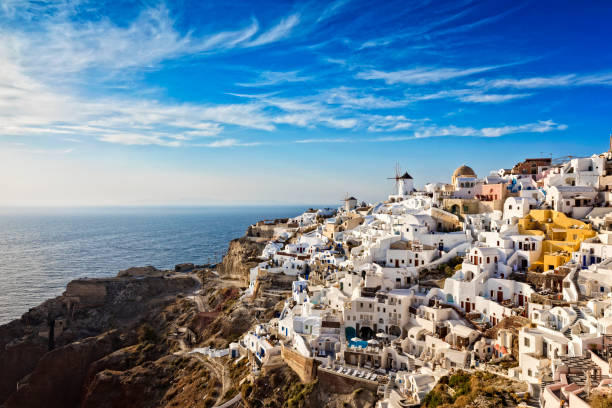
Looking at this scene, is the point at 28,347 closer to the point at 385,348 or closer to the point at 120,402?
the point at 120,402

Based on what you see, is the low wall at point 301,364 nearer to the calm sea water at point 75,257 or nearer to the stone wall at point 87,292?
the stone wall at point 87,292

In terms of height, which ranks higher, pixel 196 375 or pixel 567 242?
pixel 567 242

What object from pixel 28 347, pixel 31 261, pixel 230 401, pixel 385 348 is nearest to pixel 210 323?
pixel 230 401

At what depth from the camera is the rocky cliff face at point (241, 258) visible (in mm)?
60469

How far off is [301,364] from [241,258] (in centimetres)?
3633

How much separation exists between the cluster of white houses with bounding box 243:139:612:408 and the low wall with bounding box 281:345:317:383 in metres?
0.53

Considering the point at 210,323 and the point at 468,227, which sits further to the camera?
the point at 210,323

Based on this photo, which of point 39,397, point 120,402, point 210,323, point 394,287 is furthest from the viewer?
point 210,323

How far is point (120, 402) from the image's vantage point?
124 ft

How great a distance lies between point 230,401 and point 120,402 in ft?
47.3

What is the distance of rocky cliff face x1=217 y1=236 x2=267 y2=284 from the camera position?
6047 centimetres

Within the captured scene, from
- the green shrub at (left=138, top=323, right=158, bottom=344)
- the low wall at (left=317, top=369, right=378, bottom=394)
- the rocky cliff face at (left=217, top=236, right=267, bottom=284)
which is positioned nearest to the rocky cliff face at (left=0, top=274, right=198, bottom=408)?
the green shrub at (left=138, top=323, right=158, bottom=344)

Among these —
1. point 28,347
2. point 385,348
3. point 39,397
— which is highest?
point 385,348

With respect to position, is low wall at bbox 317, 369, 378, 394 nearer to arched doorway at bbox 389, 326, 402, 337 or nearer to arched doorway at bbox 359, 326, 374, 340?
arched doorway at bbox 359, 326, 374, 340
